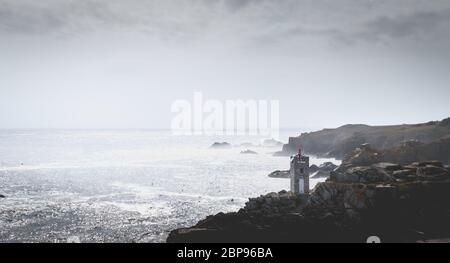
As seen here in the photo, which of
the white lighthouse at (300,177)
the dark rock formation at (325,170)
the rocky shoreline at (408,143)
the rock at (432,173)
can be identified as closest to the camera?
the white lighthouse at (300,177)

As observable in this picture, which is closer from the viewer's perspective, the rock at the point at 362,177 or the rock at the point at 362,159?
the rock at the point at 362,177

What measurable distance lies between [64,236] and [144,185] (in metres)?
58.4

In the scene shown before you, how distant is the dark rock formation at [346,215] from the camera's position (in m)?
51.7

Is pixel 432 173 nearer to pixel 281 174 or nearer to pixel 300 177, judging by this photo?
pixel 300 177

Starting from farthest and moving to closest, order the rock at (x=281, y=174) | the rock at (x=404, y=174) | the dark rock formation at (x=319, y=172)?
the rock at (x=281, y=174) < the dark rock formation at (x=319, y=172) < the rock at (x=404, y=174)

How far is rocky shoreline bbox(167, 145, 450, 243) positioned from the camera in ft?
169

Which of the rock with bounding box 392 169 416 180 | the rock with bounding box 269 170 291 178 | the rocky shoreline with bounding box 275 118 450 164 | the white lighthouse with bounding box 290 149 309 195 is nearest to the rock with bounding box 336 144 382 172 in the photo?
the rocky shoreline with bounding box 275 118 450 164

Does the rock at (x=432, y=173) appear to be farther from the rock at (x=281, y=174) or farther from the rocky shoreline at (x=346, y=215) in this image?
the rock at (x=281, y=174)

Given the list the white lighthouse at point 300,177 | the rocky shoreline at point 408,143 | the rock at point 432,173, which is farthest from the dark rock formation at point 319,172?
the white lighthouse at point 300,177

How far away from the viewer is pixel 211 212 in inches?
2854
